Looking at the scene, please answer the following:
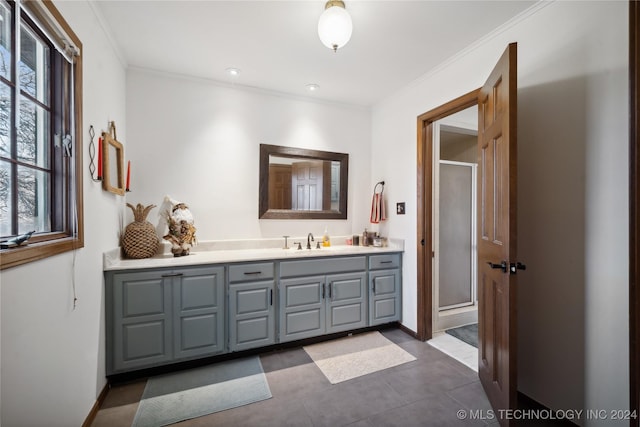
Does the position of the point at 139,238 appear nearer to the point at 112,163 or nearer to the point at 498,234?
the point at 112,163

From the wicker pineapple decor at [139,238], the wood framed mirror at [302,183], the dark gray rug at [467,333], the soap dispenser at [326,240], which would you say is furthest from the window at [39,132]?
the dark gray rug at [467,333]

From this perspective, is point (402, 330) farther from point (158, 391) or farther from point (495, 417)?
point (158, 391)

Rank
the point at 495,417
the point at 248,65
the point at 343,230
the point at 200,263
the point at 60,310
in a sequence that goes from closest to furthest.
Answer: the point at 60,310, the point at 495,417, the point at 200,263, the point at 248,65, the point at 343,230

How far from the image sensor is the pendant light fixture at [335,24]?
5.08 ft

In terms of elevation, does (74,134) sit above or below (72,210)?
above

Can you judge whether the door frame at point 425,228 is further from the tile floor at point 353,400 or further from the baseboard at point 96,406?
the baseboard at point 96,406

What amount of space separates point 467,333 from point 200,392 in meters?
2.54

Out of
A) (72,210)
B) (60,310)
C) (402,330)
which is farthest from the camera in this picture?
(402,330)

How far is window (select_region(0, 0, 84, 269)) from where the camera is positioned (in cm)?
102

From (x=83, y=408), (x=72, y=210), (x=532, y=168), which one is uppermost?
(x=532, y=168)

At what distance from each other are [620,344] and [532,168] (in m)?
1.02

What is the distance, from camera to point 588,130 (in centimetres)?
147

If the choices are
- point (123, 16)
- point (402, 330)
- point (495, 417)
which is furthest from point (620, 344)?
point (123, 16)
